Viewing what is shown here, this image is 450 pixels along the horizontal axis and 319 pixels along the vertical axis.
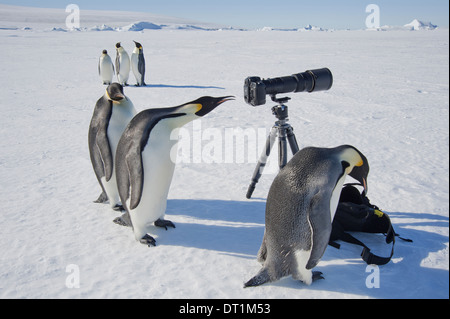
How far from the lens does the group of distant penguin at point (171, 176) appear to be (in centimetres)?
154

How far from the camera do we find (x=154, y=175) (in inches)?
79.8

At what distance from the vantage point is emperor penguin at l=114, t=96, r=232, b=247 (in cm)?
195

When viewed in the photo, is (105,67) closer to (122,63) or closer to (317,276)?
(122,63)

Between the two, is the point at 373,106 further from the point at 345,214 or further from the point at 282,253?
the point at 282,253

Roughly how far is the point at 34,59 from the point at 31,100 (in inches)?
284

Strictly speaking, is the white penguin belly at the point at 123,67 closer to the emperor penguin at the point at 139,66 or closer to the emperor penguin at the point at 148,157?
the emperor penguin at the point at 139,66

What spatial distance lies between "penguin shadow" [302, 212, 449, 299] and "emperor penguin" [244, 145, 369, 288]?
113 millimetres

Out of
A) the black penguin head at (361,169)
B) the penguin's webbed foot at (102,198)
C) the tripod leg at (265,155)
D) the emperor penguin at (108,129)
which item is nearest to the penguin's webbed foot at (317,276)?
the black penguin head at (361,169)

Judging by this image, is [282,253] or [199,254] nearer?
[282,253]

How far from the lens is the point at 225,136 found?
4.20 meters

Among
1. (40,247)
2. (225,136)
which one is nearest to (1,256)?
(40,247)

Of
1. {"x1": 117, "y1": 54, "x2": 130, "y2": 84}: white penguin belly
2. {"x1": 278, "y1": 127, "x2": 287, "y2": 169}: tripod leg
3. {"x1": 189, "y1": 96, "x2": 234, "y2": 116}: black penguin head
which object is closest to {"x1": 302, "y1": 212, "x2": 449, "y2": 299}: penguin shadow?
{"x1": 278, "y1": 127, "x2": 287, "y2": 169}: tripod leg

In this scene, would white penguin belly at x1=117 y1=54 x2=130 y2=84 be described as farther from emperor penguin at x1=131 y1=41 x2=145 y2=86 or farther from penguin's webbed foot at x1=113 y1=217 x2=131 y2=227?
penguin's webbed foot at x1=113 y1=217 x2=131 y2=227

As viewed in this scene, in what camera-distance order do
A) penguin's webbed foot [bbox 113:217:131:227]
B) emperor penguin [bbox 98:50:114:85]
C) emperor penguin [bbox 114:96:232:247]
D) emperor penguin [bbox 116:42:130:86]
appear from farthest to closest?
emperor penguin [bbox 116:42:130:86] < emperor penguin [bbox 98:50:114:85] < penguin's webbed foot [bbox 113:217:131:227] < emperor penguin [bbox 114:96:232:247]
